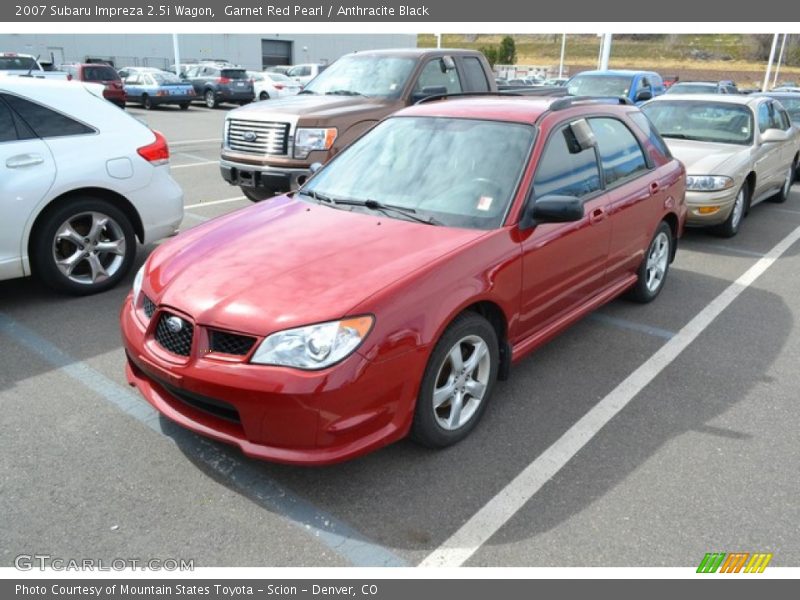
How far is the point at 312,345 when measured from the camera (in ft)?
8.85

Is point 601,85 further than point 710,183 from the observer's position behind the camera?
Yes

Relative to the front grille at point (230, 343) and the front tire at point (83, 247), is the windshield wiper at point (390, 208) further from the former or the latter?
the front tire at point (83, 247)

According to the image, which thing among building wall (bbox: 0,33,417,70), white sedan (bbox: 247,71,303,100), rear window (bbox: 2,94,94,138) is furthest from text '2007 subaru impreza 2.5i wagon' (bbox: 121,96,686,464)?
building wall (bbox: 0,33,417,70)

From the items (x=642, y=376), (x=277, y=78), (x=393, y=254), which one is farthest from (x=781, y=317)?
(x=277, y=78)

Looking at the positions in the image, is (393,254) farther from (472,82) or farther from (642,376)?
(472,82)

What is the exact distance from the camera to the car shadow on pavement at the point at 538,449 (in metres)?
2.86

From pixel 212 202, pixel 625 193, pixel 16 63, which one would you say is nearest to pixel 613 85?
pixel 212 202

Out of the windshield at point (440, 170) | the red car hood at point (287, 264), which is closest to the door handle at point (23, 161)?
the red car hood at point (287, 264)

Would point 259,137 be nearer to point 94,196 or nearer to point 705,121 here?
point 94,196

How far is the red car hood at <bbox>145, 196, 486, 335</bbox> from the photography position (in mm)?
2809

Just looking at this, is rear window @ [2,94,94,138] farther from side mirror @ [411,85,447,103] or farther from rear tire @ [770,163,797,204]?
rear tire @ [770,163,797,204]

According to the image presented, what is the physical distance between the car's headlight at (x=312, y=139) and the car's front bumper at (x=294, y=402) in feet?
14.8

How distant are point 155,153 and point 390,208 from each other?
2815mm

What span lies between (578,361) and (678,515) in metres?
1.58
